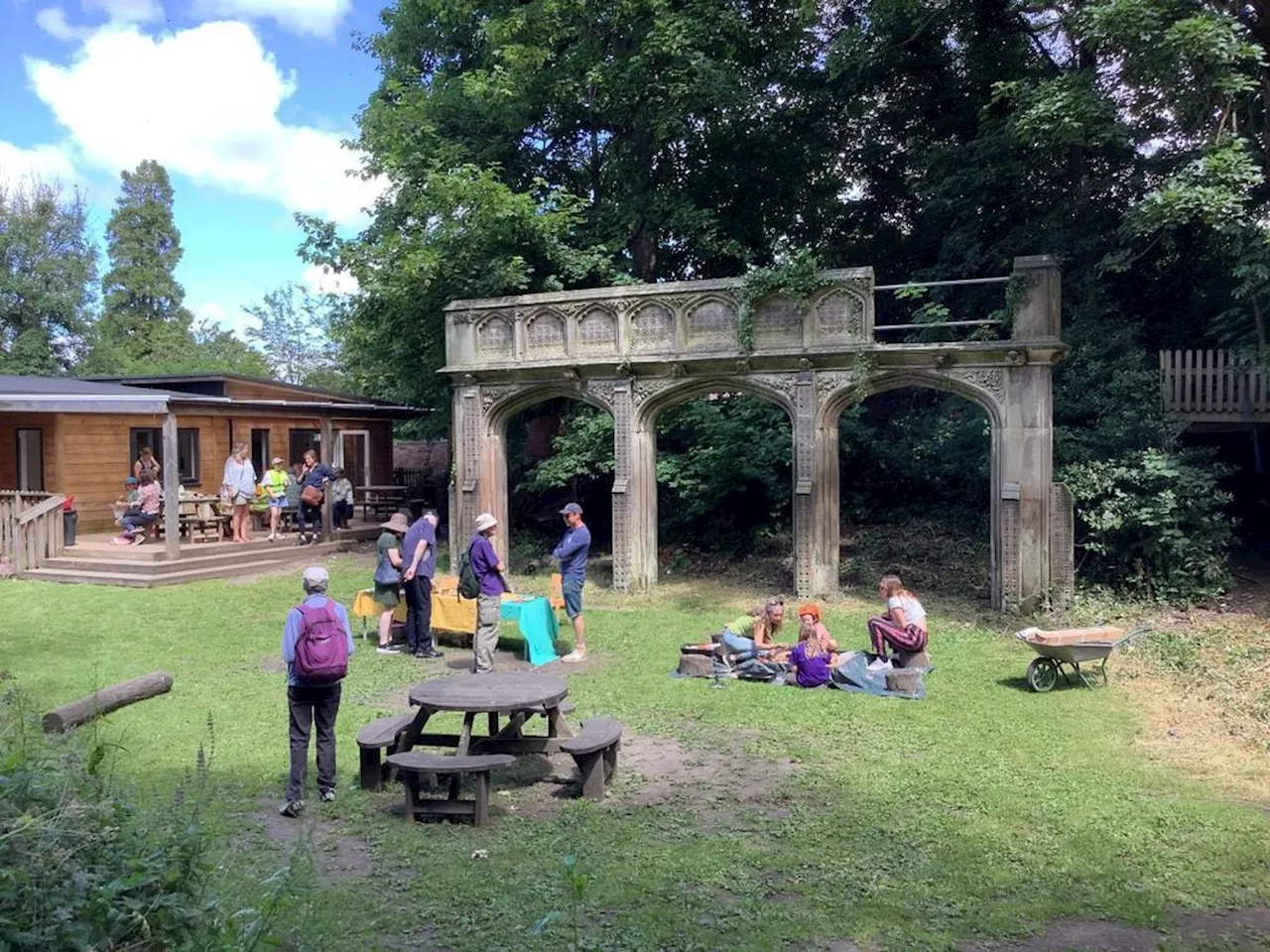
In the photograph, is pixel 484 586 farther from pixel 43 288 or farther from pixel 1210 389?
pixel 43 288

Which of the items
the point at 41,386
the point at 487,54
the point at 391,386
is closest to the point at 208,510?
the point at 41,386

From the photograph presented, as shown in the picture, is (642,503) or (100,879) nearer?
(100,879)

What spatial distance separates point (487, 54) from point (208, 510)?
10.9 meters

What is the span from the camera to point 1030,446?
1358 cm

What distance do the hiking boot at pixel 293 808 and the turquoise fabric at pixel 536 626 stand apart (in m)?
4.68

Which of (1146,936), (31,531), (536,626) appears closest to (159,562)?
(31,531)

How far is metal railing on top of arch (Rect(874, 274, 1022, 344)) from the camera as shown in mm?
14047

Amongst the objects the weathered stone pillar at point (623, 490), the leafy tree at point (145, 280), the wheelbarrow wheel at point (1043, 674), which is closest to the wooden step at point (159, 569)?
the weathered stone pillar at point (623, 490)

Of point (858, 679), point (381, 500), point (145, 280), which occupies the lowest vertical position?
point (858, 679)

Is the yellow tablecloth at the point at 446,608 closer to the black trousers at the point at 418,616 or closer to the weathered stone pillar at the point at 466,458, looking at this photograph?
the black trousers at the point at 418,616

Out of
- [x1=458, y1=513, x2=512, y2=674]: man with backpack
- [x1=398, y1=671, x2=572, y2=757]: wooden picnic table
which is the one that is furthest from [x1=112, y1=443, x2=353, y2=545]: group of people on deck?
[x1=398, y1=671, x2=572, y2=757]: wooden picnic table

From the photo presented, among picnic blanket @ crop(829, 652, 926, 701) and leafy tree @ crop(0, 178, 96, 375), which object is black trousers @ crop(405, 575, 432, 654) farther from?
leafy tree @ crop(0, 178, 96, 375)

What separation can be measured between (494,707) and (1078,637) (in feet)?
20.1

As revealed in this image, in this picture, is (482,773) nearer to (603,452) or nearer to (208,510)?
(603,452)
